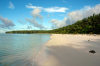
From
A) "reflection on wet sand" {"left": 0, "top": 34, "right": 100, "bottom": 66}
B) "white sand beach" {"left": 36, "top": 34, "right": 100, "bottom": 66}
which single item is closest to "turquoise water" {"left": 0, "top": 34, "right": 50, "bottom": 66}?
"reflection on wet sand" {"left": 0, "top": 34, "right": 100, "bottom": 66}

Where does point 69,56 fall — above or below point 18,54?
above

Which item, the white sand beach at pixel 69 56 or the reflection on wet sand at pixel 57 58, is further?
the reflection on wet sand at pixel 57 58

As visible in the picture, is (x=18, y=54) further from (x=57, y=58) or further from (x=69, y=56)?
(x=69, y=56)

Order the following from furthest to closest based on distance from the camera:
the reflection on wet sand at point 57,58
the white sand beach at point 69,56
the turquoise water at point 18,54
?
1. the turquoise water at point 18,54
2. the reflection on wet sand at point 57,58
3. the white sand beach at point 69,56

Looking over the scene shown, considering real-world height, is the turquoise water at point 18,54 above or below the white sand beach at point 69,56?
below

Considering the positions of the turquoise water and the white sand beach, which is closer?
the white sand beach

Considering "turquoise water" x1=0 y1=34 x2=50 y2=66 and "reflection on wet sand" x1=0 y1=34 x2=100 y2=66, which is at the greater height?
"reflection on wet sand" x1=0 y1=34 x2=100 y2=66

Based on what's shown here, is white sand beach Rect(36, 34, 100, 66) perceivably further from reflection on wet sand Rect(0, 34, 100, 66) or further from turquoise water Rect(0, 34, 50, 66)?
turquoise water Rect(0, 34, 50, 66)

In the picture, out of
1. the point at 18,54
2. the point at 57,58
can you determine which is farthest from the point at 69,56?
the point at 18,54

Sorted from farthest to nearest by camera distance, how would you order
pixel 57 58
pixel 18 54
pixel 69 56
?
1. pixel 18 54
2. pixel 69 56
3. pixel 57 58

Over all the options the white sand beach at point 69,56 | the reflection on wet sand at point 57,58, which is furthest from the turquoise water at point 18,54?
the white sand beach at point 69,56

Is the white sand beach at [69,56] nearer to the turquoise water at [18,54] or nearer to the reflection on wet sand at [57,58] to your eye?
the reflection on wet sand at [57,58]

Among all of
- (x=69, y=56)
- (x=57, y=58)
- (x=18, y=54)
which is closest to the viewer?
(x=57, y=58)

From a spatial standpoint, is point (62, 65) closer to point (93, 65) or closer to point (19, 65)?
point (93, 65)
